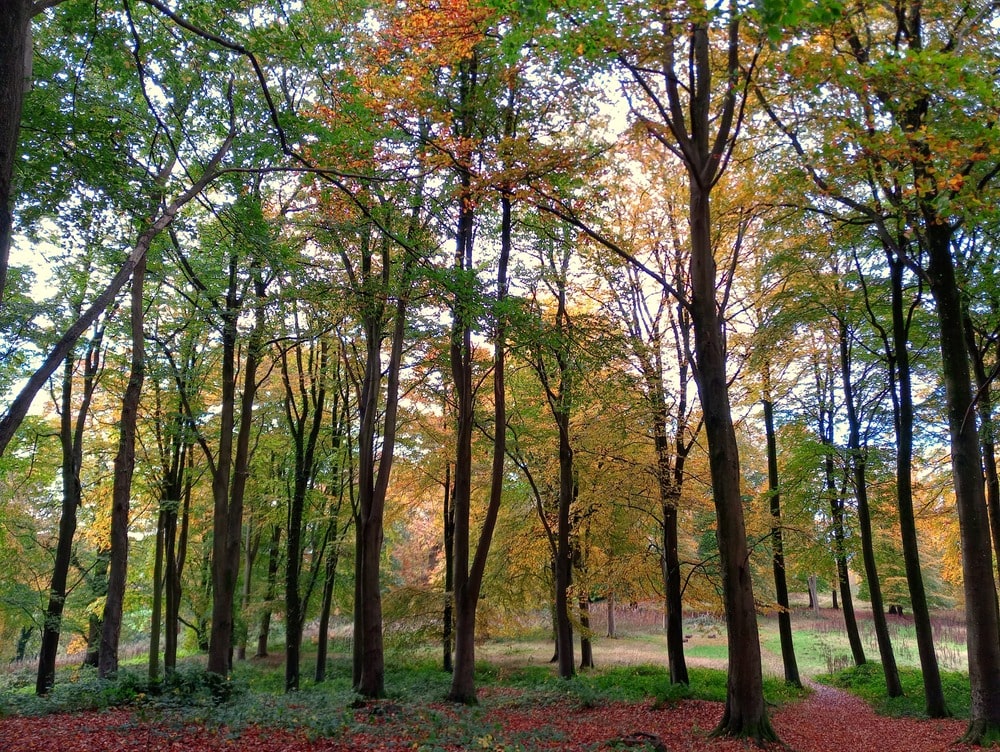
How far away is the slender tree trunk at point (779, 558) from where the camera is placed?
50.0 ft

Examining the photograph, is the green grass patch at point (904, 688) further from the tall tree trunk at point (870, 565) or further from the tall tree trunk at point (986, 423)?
the tall tree trunk at point (986, 423)

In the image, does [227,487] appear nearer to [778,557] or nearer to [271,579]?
[271,579]

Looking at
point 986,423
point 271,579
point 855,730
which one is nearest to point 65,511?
point 271,579

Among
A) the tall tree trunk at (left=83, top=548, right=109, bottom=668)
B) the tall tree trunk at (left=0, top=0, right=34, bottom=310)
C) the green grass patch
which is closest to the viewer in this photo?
the tall tree trunk at (left=0, top=0, right=34, bottom=310)

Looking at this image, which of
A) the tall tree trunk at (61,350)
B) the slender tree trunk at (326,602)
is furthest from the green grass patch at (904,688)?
the tall tree trunk at (61,350)

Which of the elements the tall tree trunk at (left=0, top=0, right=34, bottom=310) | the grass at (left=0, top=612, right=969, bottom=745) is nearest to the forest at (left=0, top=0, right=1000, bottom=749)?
the tall tree trunk at (left=0, top=0, right=34, bottom=310)

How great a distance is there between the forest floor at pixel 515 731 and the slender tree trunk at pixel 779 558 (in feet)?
11.1

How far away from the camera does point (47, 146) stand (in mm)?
7469

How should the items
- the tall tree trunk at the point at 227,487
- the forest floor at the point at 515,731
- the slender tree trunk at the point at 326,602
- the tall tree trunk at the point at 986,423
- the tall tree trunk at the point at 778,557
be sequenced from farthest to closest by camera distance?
1. the slender tree trunk at the point at 326,602
2. the tall tree trunk at the point at 778,557
3. the tall tree trunk at the point at 227,487
4. the tall tree trunk at the point at 986,423
5. the forest floor at the point at 515,731

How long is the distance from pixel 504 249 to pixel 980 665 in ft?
32.7

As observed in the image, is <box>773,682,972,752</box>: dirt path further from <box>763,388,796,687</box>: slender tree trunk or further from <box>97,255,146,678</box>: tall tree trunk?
<box>97,255,146,678</box>: tall tree trunk

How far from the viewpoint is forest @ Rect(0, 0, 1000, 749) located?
7441mm

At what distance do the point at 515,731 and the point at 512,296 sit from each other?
266 inches

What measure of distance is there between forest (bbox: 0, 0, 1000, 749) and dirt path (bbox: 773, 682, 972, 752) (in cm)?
97
